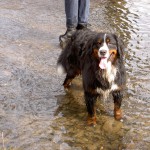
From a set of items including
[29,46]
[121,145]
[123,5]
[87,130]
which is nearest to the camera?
[121,145]

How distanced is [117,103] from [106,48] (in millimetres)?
955

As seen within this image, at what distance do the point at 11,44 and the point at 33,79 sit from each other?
1645 millimetres

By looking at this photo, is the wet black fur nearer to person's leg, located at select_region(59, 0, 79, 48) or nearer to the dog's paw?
the dog's paw

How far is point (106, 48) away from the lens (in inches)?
146

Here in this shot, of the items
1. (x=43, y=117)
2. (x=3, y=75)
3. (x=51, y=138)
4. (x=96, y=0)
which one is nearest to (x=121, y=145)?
(x=51, y=138)

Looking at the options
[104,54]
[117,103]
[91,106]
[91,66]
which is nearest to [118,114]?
[117,103]

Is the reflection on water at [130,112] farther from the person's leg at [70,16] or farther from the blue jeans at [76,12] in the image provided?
the person's leg at [70,16]

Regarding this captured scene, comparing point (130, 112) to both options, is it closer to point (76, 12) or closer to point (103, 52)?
point (103, 52)

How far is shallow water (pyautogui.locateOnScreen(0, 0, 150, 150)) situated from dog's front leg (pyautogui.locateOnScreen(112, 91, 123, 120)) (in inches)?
4.2

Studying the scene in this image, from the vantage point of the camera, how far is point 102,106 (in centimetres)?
469

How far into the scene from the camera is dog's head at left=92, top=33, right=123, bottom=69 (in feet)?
12.2

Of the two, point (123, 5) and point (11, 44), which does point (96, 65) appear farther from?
point (123, 5)

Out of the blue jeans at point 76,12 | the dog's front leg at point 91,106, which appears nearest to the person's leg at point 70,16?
the blue jeans at point 76,12

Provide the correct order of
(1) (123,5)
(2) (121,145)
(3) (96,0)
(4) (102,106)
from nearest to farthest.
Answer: (2) (121,145), (4) (102,106), (1) (123,5), (3) (96,0)
